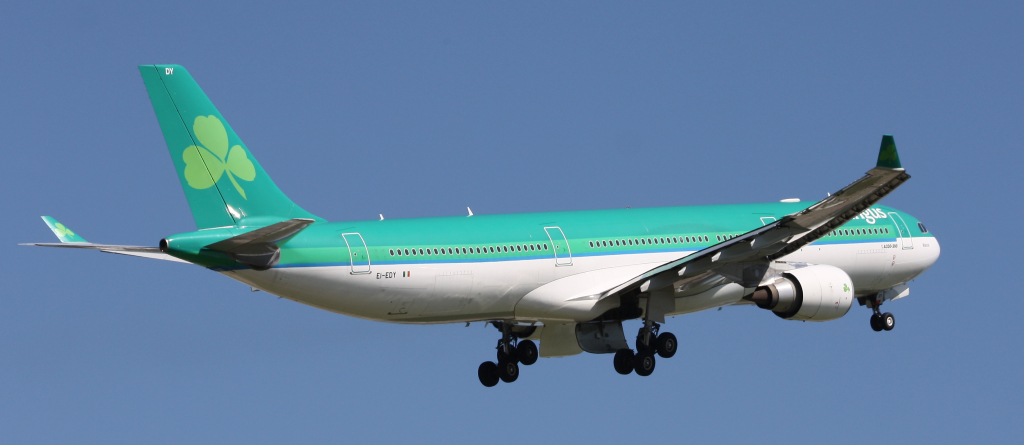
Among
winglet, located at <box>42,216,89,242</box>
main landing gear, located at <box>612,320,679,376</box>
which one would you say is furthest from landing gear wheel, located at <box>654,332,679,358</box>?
winglet, located at <box>42,216,89,242</box>

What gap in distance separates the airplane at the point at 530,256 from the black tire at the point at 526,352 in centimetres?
5

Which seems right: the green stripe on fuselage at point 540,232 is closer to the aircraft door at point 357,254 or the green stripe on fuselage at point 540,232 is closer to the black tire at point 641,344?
the aircraft door at point 357,254

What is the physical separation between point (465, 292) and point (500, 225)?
2.39 m

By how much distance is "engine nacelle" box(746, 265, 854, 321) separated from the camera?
131ft

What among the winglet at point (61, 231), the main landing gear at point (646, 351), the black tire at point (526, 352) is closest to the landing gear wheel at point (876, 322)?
the main landing gear at point (646, 351)

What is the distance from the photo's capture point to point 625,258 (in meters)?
40.0

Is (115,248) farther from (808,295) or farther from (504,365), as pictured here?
(808,295)

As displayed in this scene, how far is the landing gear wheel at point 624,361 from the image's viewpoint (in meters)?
40.3

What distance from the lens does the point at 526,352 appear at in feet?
140

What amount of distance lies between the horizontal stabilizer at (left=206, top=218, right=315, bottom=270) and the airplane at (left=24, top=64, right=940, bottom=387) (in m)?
0.04

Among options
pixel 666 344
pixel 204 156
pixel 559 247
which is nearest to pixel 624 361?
pixel 666 344

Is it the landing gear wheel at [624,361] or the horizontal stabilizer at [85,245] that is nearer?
the horizontal stabilizer at [85,245]

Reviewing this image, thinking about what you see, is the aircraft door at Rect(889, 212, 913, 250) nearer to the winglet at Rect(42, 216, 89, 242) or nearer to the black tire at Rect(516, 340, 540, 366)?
the black tire at Rect(516, 340, 540, 366)

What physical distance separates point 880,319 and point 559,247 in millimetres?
13451
